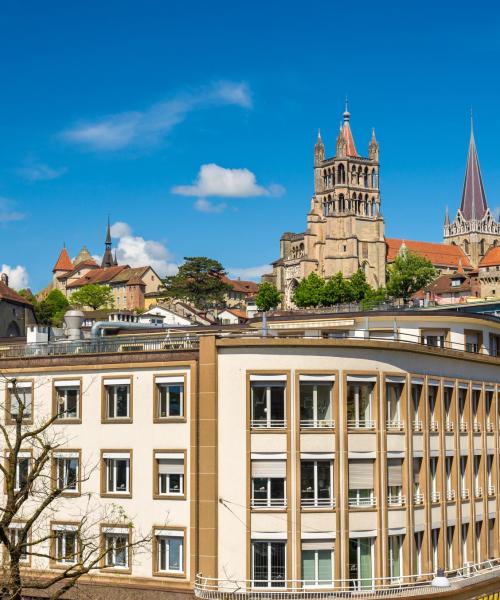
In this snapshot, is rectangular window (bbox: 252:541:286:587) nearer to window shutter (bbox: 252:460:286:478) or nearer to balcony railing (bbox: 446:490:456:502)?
window shutter (bbox: 252:460:286:478)

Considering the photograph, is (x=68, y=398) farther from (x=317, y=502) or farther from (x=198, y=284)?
(x=198, y=284)

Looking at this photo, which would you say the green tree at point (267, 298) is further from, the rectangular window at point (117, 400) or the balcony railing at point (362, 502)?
the balcony railing at point (362, 502)

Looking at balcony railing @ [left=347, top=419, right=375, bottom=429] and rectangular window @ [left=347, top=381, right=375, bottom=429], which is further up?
rectangular window @ [left=347, top=381, right=375, bottom=429]

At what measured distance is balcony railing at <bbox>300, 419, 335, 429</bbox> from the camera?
34000 millimetres

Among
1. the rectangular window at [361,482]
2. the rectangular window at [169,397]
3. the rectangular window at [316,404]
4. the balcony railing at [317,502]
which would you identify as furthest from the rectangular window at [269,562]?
the rectangular window at [169,397]

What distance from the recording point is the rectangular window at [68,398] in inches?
1447

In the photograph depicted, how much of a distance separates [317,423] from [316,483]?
6.54ft

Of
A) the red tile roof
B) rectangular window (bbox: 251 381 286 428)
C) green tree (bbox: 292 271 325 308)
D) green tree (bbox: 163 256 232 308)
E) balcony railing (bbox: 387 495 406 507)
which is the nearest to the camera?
rectangular window (bbox: 251 381 286 428)

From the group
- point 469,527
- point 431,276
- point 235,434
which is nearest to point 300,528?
point 235,434

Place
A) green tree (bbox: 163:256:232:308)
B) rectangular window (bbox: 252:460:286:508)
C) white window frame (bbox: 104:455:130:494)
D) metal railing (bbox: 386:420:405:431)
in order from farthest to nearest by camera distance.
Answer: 1. green tree (bbox: 163:256:232:308)
2. metal railing (bbox: 386:420:405:431)
3. white window frame (bbox: 104:455:130:494)
4. rectangular window (bbox: 252:460:286:508)

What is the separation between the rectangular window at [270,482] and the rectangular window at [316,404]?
1661 millimetres

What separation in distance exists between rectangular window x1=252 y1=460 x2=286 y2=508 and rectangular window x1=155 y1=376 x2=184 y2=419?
10.6 ft

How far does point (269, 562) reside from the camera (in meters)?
33.2

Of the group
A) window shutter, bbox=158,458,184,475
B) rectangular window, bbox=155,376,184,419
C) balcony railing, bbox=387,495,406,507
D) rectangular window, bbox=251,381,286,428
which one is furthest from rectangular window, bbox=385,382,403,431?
window shutter, bbox=158,458,184,475
